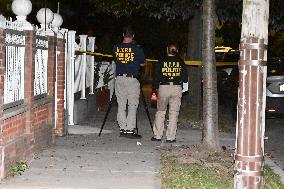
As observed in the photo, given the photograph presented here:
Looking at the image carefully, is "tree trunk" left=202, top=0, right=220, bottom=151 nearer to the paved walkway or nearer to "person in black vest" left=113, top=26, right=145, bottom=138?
the paved walkway

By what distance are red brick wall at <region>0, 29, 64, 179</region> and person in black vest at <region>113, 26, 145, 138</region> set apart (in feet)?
3.54

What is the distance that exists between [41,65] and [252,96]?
195 inches

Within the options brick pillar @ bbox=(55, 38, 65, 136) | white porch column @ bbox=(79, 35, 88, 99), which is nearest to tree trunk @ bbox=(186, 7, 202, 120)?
white porch column @ bbox=(79, 35, 88, 99)

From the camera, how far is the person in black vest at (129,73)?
1146 centimetres

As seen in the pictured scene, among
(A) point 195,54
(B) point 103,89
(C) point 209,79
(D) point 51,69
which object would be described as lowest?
(B) point 103,89

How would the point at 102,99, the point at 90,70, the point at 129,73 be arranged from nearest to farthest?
the point at 129,73 < the point at 90,70 < the point at 102,99

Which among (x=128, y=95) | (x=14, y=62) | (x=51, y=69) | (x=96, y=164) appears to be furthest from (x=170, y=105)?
(x=14, y=62)

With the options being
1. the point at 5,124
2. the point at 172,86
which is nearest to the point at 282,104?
the point at 172,86

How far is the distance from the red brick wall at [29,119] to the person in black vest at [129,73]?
1078 mm

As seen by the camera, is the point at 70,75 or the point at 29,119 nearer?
the point at 29,119

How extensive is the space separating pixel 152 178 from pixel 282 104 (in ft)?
22.6

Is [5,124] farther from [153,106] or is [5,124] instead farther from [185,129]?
[153,106]

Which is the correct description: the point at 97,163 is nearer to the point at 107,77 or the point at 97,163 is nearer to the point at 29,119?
the point at 29,119

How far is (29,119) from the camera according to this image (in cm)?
895
